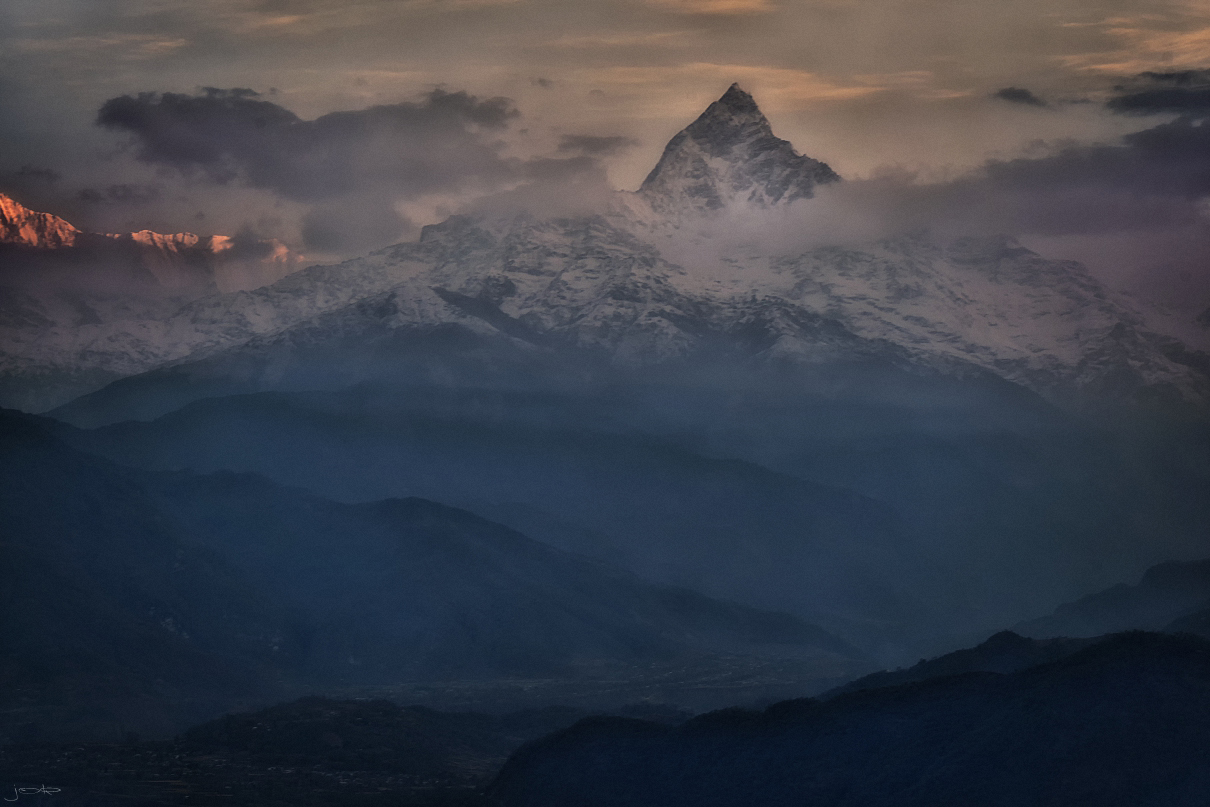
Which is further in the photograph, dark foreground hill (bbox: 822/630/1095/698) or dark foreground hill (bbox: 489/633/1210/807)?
dark foreground hill (bbox: 822/630/1095/698)

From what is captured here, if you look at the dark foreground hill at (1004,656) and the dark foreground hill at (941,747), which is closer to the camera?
the dark foreground hill at (941,747)

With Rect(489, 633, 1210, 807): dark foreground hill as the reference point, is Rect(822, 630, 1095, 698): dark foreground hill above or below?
below

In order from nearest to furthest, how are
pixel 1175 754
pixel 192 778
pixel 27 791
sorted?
pixel 1175 754
pixel 27 791
pixel 192 778

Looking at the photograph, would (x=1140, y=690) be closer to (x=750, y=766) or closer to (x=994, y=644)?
(x=750, y=766)

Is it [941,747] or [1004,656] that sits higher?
[941,747]

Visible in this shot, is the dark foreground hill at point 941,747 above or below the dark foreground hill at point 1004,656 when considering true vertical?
above

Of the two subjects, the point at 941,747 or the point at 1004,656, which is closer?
the point at 941,747

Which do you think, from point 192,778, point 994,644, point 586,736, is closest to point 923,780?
point 586,736

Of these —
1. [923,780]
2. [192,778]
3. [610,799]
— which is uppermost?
[923,780]
